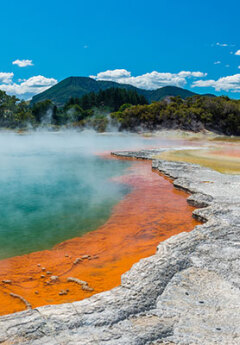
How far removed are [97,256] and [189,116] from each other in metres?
32.8

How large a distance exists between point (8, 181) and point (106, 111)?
Result: 5397 centimetres

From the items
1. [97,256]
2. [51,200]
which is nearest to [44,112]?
[51,200]

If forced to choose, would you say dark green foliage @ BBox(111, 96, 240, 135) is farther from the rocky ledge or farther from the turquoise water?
the rocky ledge

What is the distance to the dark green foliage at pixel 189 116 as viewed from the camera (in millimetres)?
35812

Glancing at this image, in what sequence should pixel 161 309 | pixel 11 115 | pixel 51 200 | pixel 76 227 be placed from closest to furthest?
pixel 161 309 → pixel 76 227 → pixel 51 200 → pixel 11 115

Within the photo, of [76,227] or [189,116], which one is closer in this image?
[76,227]

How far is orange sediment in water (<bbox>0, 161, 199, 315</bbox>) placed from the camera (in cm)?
394

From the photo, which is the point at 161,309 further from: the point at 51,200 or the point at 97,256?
the point at 51,200

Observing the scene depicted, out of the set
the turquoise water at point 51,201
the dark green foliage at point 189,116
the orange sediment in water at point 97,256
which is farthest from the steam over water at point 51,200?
the dark green foliage at point 189,116

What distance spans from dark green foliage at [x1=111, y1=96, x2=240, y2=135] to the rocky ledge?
1274 inches

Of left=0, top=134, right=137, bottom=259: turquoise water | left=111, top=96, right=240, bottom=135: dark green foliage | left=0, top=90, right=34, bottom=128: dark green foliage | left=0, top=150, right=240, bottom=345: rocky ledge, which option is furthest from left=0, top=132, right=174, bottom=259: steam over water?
left=0, top=90, right=34, bottom=128: dark green foliage

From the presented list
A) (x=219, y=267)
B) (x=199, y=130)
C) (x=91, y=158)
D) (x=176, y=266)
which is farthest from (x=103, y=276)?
(x=199, y=130)

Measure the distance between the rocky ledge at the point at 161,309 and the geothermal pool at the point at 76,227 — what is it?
65cm

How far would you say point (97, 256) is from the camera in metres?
5.00
